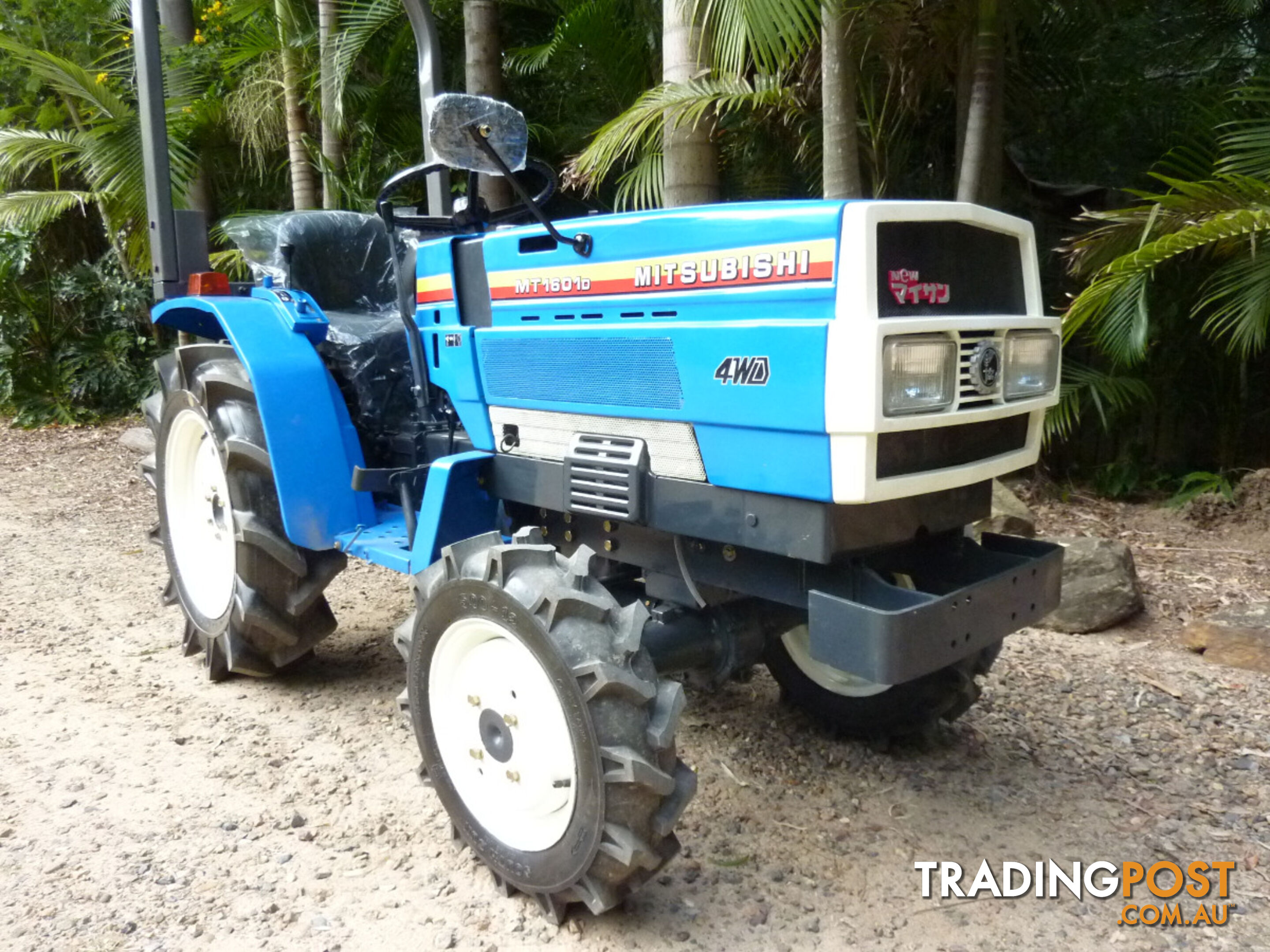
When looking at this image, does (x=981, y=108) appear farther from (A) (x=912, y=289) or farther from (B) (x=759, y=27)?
(A) (x=912, y=289)

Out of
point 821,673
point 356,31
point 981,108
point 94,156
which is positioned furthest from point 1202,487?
point 94,156

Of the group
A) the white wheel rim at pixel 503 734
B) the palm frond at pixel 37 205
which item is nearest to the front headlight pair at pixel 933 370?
the white wheel rim at pixel 503 734

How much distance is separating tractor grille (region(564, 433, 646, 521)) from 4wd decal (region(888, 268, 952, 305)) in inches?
26.5

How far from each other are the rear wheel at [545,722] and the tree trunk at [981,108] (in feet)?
11.4

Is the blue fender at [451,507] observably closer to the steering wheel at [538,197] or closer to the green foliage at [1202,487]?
the steering wheel at [538,197]

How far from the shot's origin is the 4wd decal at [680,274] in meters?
2.06

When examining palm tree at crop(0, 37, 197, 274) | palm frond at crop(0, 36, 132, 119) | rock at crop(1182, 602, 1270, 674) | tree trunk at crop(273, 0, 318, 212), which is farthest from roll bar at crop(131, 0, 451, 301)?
palm frond at crop(0, 36, 132, 119)

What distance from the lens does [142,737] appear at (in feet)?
11.0

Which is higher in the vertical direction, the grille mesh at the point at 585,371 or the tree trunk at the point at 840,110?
the tree trunk at the point at 840,110

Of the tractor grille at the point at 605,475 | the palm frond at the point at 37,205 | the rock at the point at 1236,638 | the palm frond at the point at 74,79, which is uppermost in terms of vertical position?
the palm frond at the point at 74,79

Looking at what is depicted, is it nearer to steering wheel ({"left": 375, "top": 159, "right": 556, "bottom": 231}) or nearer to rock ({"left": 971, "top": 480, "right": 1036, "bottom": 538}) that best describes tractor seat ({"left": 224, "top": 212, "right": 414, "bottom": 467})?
steering wheel ({"left": 375, "top": 159, "right": 556, "bottom": 231})

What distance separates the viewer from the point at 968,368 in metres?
2.21

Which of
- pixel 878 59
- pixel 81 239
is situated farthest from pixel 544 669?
pixel 81 239

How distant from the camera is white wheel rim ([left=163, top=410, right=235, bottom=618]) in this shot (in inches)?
147
